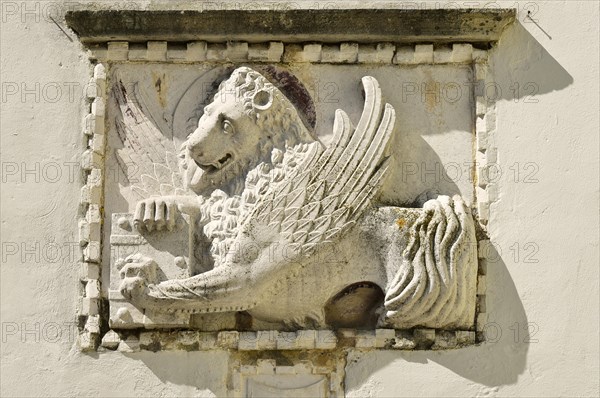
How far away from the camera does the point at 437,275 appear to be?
6.86 metres

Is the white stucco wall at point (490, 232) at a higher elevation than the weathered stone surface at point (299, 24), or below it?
below

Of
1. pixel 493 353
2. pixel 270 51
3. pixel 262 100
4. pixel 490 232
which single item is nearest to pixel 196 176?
pixel 262 100

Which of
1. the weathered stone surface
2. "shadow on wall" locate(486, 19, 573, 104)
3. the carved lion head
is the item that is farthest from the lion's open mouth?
"shadow on wall" locate(486, 19, 573, 104)

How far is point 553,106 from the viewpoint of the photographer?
23.9 feet

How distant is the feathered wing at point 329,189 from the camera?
271 inches

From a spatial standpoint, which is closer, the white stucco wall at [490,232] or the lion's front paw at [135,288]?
the lion's front paw at [135,288]

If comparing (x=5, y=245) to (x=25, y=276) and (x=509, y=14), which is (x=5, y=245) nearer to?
(x=25, y=276)

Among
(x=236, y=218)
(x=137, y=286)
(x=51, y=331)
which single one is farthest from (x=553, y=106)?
(x=51, y=331)

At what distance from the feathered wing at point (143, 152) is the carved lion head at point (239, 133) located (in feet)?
0.43

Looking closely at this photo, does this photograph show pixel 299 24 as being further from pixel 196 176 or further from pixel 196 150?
pixel 196 176

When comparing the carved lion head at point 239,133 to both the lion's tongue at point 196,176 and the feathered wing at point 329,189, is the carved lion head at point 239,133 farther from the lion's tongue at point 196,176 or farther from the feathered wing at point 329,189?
the feathered wing at point 329,189

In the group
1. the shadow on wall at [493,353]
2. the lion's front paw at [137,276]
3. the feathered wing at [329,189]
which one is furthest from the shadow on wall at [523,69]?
the lion's front paw at [137,276]

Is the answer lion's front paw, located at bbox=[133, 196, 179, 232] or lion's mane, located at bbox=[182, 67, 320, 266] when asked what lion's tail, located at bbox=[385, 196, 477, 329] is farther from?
lion's front paw, located at bbox=[133, 196, 179, 232]

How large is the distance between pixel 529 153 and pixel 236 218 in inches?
65.0
